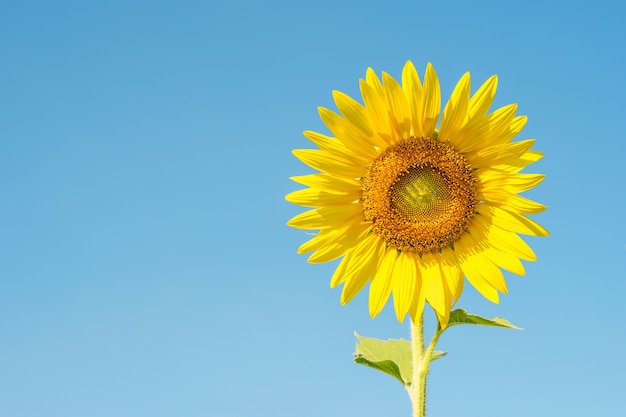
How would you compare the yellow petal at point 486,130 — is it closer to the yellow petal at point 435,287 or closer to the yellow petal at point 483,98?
the yellow petal at point 483,98

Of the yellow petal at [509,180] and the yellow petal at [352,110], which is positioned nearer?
the yellow petal at [352,110]

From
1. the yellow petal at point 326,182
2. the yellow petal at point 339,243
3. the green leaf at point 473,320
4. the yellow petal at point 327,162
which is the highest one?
the yellow petal at point 327,162

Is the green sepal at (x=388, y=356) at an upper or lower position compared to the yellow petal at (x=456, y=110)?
lower

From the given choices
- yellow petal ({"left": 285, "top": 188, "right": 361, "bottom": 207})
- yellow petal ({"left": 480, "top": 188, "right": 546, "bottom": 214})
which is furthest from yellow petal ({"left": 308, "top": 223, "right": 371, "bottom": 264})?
yellow petal ({"left": 480, "top": 188, "right": 546, "bottom": 214})

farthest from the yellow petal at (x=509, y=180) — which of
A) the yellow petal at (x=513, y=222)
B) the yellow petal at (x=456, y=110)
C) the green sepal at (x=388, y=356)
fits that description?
the green sepal at (x=388, y=356)

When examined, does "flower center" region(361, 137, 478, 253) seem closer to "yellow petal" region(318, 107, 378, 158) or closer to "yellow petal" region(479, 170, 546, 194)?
"yellow petal" region(479, 170, 546, 194)

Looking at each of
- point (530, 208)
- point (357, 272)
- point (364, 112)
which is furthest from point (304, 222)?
point (530, 208)

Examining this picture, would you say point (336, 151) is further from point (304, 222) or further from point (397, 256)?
point (397, 256)

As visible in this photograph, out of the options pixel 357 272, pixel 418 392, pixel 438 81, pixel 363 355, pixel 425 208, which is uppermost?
pixel 438 81
